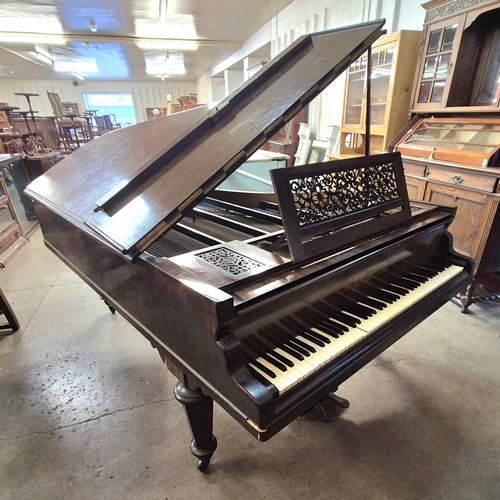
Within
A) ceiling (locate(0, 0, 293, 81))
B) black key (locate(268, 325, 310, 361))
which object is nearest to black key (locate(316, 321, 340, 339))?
black key (locate(268, 325, 310, 361))

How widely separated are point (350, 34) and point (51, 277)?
3.14 m

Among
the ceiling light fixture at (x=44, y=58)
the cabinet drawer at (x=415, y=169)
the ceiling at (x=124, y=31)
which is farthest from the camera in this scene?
the ceiling light fixture at (x=44, y=58)

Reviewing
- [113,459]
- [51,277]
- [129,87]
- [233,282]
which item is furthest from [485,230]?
[129,87]

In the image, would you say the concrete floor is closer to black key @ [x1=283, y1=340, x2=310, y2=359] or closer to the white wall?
black key @ [x1=283, y1=340, x2=310, y2=359]

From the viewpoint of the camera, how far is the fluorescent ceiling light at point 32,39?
6.13m

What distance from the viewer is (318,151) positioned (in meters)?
4.58

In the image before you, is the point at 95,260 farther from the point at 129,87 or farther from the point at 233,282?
the point at 129,87

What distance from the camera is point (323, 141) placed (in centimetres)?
448

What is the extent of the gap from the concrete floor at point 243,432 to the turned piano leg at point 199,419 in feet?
0.41

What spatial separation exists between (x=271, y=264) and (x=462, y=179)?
6.28 feet

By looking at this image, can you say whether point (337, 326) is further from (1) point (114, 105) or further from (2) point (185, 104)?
(1) point (114, 105)

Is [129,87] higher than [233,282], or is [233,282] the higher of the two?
[129,87]

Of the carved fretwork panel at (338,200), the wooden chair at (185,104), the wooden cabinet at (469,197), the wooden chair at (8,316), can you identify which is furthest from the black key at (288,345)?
the wooden chair at (185,104)

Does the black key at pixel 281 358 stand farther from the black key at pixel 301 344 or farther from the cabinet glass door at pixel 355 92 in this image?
the cabinet glass door at pixel 355 92
